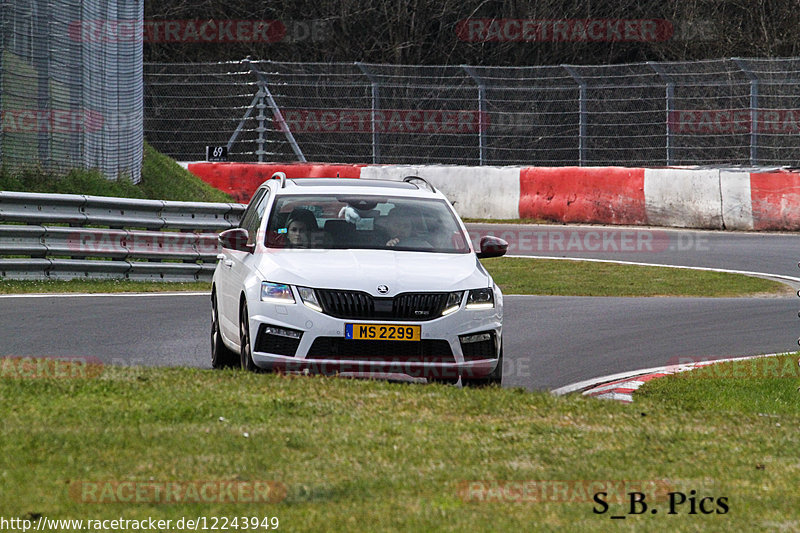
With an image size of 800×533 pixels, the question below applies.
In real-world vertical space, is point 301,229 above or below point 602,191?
below

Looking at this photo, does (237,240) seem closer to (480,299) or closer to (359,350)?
(359,350)

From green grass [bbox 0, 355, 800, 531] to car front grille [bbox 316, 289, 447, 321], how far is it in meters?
0.52

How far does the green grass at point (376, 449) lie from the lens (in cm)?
533

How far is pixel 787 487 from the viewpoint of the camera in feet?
19.7

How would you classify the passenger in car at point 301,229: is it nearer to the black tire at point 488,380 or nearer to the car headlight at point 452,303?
the car headlight at point 452,303

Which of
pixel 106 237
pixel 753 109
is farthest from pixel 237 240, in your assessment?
pixel 753 109

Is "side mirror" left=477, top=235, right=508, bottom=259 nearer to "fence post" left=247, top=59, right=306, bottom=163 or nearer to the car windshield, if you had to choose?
the car windshield

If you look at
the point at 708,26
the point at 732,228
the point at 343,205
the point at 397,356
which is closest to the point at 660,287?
the point at 732,228

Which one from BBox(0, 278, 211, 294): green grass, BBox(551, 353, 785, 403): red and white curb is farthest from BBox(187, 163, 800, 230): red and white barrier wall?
BBox(551, 353, 785, 403): red and white curb

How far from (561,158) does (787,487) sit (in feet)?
70.2

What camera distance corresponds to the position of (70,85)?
63.6 ft

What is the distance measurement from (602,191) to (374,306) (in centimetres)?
1651

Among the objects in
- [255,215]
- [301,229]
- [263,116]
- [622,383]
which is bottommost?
[622,383]

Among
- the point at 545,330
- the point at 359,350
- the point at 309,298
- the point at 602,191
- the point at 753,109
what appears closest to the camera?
the point at 359,350
